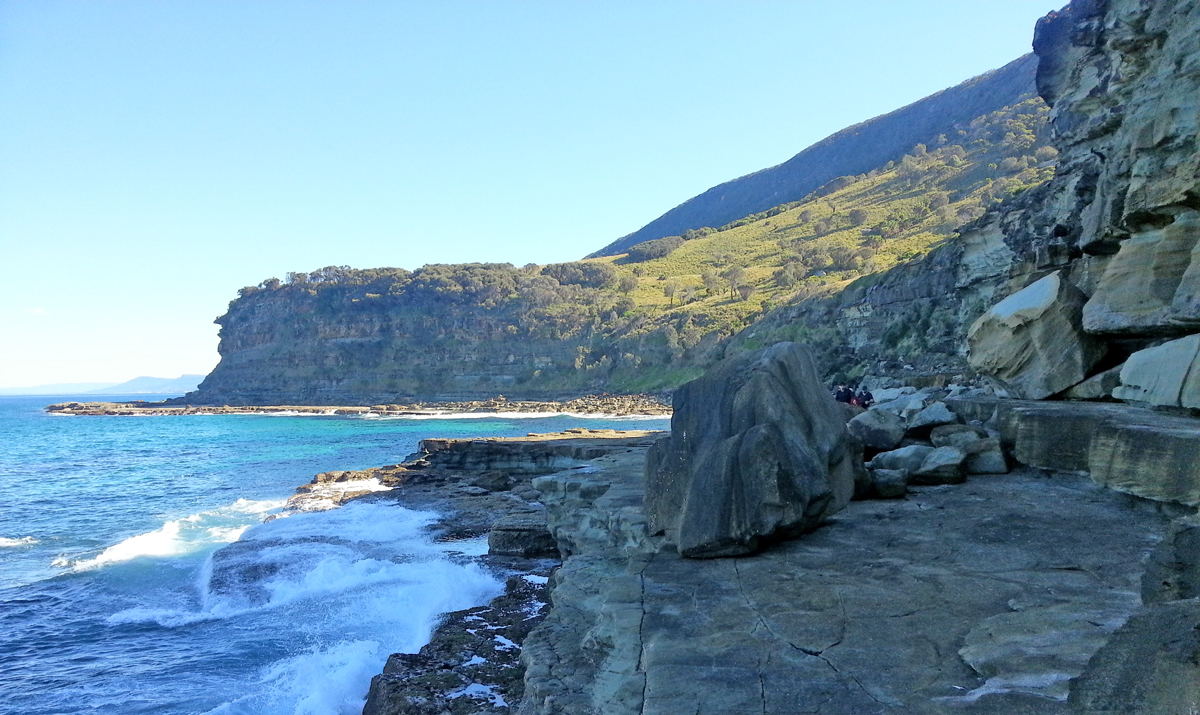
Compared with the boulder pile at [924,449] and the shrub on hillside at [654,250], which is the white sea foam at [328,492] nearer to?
the boulder pile at [924,449]

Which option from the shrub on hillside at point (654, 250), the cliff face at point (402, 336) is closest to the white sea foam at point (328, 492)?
the cliff face at point (402, 336)

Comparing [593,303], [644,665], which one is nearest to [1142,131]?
[644,665]

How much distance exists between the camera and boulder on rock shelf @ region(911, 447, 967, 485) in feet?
22.7

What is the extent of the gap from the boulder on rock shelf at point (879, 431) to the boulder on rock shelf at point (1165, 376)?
2.08 meters

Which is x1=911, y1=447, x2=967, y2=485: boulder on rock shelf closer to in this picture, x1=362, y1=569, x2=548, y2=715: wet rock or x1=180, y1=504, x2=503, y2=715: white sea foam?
x1=362, y1=569, x2=548, y2=715: wet rock

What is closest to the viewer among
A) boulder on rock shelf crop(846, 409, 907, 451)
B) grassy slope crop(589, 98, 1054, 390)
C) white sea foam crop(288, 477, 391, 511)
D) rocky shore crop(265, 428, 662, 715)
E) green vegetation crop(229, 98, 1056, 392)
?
rocky shore crop(265, 428, 662, 715)

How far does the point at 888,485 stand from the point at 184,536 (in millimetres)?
17506

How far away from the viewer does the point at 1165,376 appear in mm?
6023

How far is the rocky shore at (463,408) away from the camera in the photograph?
65.1 m

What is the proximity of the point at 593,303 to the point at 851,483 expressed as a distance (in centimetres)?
8928

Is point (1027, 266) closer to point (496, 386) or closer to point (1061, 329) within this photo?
point (1061, 329)

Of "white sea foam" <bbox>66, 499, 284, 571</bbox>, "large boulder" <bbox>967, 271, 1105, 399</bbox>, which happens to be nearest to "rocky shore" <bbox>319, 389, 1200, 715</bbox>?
"large boulder" <bbox>967, 271, 1105, 399</bbox>

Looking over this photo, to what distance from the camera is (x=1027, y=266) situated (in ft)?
35.4

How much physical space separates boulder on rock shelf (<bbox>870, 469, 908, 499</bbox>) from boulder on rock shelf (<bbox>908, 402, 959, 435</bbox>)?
1.86m
